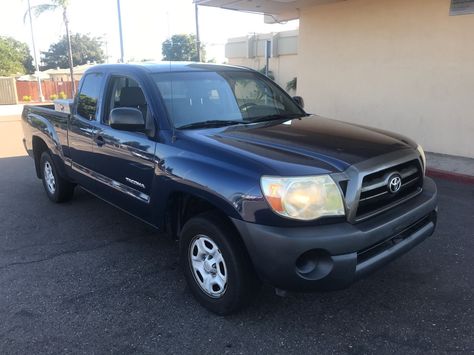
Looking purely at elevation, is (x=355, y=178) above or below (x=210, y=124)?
below

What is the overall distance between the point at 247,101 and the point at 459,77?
5.49 m

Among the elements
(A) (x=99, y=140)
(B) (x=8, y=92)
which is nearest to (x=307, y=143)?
(A) (x=99, y=140)

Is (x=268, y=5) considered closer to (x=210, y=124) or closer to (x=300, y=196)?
(x=210, y=124)

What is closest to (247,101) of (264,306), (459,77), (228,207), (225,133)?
(225,133)

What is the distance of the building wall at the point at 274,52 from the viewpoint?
24.1 m

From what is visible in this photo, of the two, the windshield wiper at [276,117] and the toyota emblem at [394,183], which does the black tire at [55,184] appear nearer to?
the windshield wiper at [276,117]

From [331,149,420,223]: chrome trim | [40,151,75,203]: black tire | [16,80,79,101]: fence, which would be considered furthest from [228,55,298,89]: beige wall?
[331,149,420,223]: chrome trim

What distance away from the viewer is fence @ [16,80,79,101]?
118 ft

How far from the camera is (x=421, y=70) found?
8281 mm

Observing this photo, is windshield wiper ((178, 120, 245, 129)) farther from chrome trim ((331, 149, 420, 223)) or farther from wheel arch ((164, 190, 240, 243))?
chrome trim ((331, 149, 420, 223))

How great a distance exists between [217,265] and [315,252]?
75 cm

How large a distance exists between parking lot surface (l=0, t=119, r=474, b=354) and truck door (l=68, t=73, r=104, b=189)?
73cm

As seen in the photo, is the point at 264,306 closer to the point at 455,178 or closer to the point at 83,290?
the point at 83,290

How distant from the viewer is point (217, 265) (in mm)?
3016
